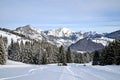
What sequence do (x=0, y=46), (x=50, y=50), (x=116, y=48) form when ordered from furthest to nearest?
1. (x=50, y=50)
2. (x=0, y=46)
3. (x=116, y=48)

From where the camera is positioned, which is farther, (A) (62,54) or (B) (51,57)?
(B) (51,57)

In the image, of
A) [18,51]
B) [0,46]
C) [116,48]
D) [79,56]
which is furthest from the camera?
[79,56]

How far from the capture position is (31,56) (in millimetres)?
109250

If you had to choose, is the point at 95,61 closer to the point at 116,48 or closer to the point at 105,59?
the point at 105,59

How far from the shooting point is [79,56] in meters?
172

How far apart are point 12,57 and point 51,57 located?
2260 cm

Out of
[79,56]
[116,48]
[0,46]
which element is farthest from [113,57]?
[79,56]

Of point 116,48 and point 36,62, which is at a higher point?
point 116,48

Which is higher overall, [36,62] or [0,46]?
[0,46]

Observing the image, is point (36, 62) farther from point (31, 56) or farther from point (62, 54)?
point (62, 54)

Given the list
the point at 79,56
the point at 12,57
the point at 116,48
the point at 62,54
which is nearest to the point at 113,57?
the point at 116,48

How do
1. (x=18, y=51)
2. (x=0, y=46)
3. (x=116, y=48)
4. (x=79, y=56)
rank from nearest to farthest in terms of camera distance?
(x=116, y=48)
(x=0, y=46)
(x=18, y=51)
(x=79, y=56)

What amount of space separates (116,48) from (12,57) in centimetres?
5372

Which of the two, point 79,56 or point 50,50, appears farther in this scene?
point 79,56
